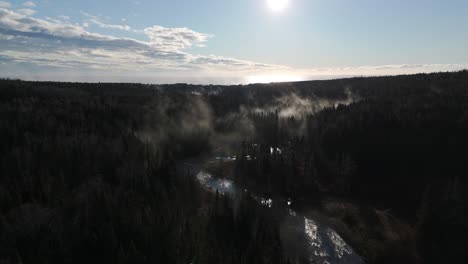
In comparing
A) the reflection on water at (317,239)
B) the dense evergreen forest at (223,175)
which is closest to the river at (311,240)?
the reflection on water at (317,239)

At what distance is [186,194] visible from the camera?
1944 cm

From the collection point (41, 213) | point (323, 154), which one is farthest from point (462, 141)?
point (41, 213)

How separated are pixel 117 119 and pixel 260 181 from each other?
878 inches

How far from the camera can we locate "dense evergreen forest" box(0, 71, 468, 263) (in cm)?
1177

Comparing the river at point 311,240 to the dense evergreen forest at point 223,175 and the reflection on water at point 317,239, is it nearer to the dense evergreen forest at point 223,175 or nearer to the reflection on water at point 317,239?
the reflection on water at point 317,239

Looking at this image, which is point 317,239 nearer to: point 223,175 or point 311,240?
point 311,240

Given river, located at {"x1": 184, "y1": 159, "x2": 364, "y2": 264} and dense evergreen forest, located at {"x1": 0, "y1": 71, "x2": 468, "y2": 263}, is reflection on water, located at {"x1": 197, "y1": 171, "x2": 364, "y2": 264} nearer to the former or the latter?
river, located at {"x1": 184, "y1": 159, "x2": 364, "y2": 264}

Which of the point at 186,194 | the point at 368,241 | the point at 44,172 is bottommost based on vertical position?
the point at 368,241

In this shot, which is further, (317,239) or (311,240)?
(317,239)

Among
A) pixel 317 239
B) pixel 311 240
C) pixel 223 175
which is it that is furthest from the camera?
pixel 223 175

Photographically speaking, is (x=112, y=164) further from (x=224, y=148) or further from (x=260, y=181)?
(x=224, y=148)

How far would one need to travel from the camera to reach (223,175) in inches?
1103

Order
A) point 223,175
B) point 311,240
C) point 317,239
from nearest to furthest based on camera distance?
point 311,240
point 317,239
point 223,175

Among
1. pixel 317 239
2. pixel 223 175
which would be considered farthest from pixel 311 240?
pixel 223 175
